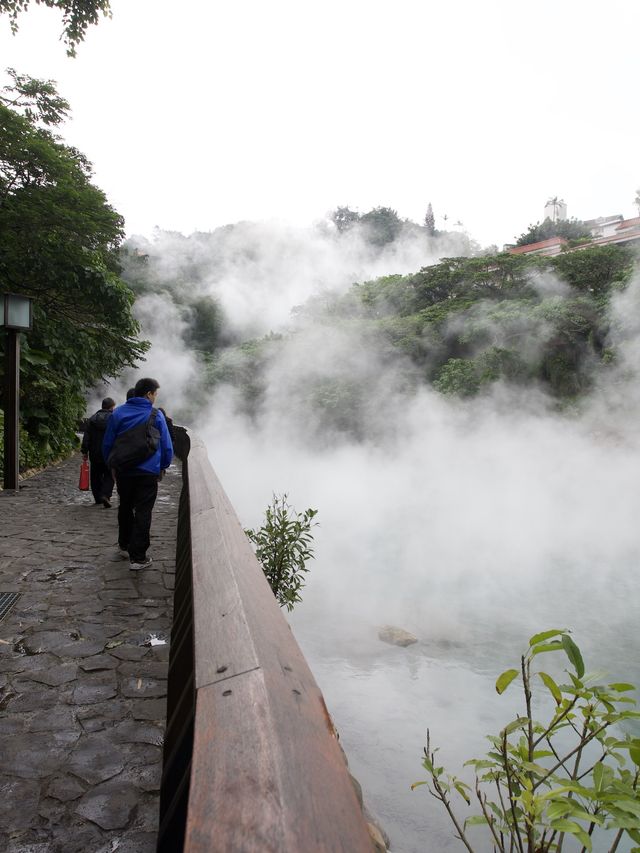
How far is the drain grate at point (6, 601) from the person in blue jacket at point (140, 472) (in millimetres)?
838

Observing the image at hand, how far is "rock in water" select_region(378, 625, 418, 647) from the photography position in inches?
409

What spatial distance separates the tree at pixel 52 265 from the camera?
9.72 meters

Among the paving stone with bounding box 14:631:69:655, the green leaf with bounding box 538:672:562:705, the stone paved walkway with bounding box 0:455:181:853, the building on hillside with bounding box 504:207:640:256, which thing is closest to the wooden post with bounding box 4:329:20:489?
the stone paved walkway with bounding box 0:455:181:853

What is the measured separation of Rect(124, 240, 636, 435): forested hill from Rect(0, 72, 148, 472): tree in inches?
595

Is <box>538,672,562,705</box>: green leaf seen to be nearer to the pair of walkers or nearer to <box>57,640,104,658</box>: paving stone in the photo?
<box>57,640,104,658</box>: paving stone

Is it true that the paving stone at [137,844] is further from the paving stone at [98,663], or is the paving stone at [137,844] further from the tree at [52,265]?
the tree at [52,265]

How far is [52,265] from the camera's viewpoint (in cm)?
995

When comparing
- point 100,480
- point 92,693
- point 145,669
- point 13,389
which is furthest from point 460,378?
point 92,693

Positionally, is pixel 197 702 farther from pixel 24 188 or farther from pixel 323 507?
pixel 323 507

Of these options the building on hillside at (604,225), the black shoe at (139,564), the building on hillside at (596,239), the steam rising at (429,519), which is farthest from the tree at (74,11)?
the building on hillside at (604,225)

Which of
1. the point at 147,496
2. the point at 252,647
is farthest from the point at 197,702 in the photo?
the point at 147,496

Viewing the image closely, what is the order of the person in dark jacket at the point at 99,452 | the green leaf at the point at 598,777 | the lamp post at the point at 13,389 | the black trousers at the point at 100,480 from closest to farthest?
the green leaf at the point at 598,777
the person in dark jacket at the point at 99,452
the black trousers at the point at 100,480
the lamp post at the point at 13,389

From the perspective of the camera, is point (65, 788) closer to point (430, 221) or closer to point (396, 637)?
point (396, 637)

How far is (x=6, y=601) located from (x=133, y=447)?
1.27 m
